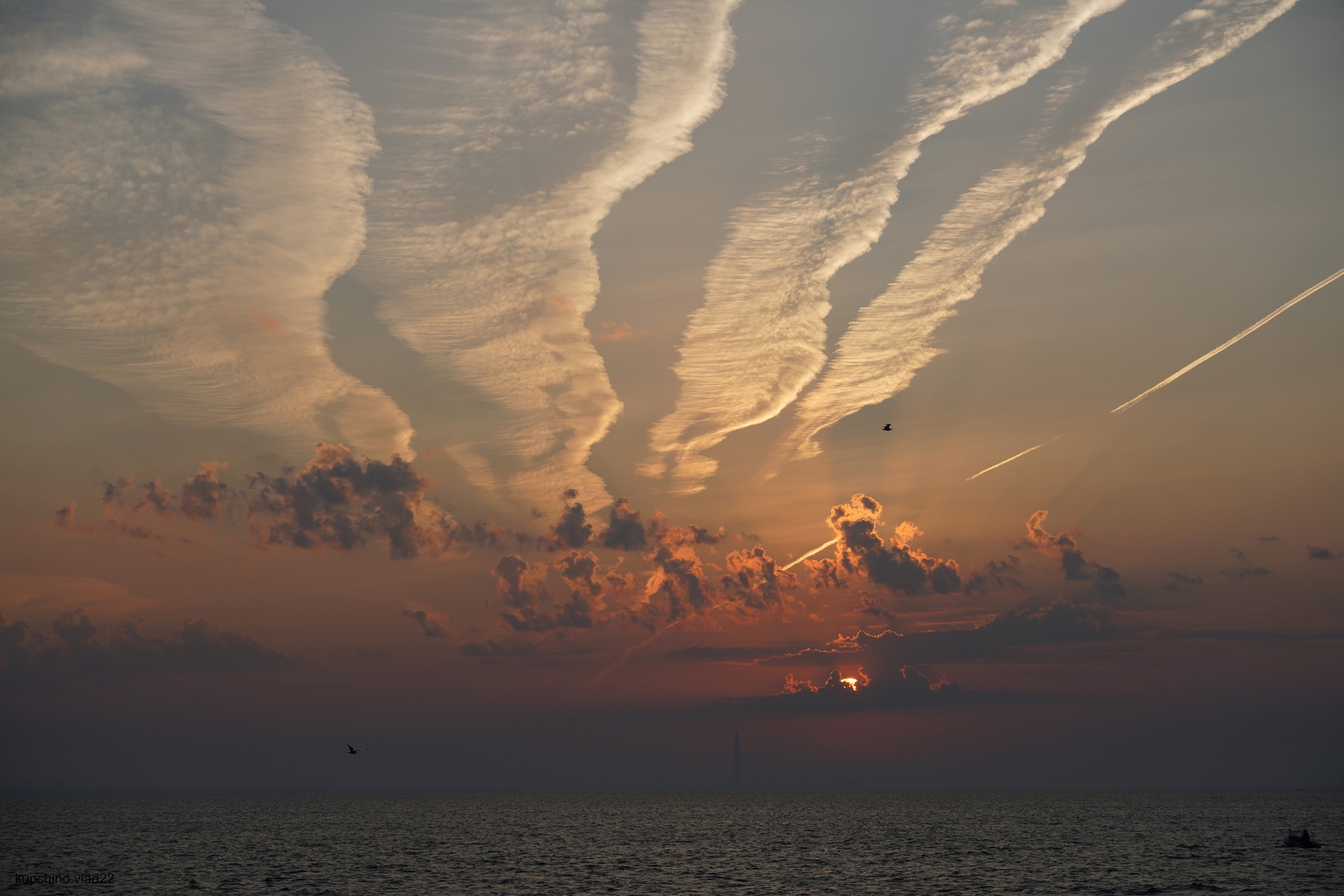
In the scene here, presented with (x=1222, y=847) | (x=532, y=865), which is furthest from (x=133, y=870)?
(x=1222, y=847)

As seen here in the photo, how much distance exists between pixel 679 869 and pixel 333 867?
54.7 meters

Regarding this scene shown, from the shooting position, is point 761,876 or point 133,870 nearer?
point 761,876

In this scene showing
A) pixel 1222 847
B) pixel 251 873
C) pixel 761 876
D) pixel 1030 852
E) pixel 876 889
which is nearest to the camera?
pixel 876 889

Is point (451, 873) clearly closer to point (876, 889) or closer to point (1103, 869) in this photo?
point (876, 889)

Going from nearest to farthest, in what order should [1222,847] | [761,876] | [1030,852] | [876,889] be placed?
[876,889], [761,876], [1030,852], [1222,847]

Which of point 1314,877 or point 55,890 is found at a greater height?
point 55,890

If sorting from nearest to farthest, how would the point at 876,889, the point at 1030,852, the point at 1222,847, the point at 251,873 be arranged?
the point at 876,889 → the point at 251,873 → the point at 1030,852 → the point at 1222,847

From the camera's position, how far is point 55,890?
12569 centimetres

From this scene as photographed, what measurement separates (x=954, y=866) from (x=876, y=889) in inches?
1382

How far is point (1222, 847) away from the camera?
19512 centimetres

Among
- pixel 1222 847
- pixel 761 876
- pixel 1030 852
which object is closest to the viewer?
pixel 761 876

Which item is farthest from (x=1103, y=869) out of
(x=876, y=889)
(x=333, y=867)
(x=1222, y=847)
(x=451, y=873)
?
(x=333, y=867)

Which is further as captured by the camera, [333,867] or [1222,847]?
[1222,847]

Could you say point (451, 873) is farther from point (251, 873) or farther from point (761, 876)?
point (761, 876)
